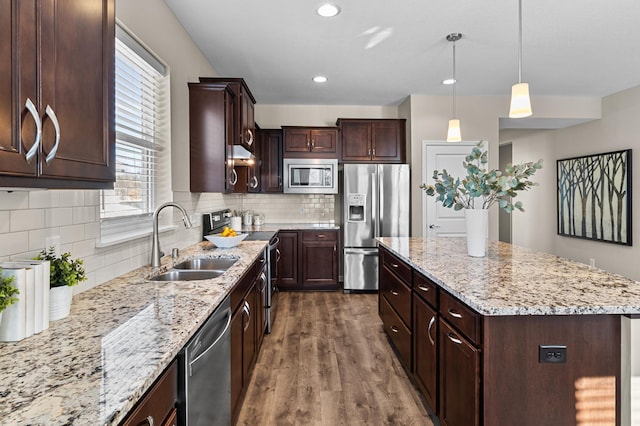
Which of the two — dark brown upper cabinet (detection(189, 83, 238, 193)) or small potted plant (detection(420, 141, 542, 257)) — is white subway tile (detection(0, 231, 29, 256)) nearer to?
dark brown upper cabinet (detection(189, 83, 238, 193))

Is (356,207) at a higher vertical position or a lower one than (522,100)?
lower

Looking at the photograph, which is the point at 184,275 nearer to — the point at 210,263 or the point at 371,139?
the point at 210,263

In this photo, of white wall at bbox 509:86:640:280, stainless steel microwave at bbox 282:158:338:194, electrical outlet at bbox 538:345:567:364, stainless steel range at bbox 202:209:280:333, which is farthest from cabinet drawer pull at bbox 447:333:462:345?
white wall at bbox 509:86:640:280

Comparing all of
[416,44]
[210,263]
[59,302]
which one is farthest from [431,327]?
[416,44]

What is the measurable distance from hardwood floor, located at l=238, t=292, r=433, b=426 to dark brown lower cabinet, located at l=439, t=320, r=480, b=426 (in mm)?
484

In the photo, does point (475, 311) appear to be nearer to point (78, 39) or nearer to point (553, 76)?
point (78, 39)

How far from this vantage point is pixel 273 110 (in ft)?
18.0

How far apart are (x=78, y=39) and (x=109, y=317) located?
36.4 inches

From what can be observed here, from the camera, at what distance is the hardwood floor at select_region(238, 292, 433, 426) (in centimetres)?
215

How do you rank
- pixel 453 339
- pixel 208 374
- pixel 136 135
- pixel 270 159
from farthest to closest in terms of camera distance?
pixel 270 159
pixel 136 135
pixel 453 339
pixel 208 374

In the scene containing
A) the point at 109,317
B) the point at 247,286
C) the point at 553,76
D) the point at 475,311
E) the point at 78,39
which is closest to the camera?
the point at 78,39

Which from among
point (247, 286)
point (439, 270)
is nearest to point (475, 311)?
point (439, 270)

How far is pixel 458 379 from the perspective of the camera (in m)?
1.58

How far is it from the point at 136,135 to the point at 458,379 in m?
2.28
